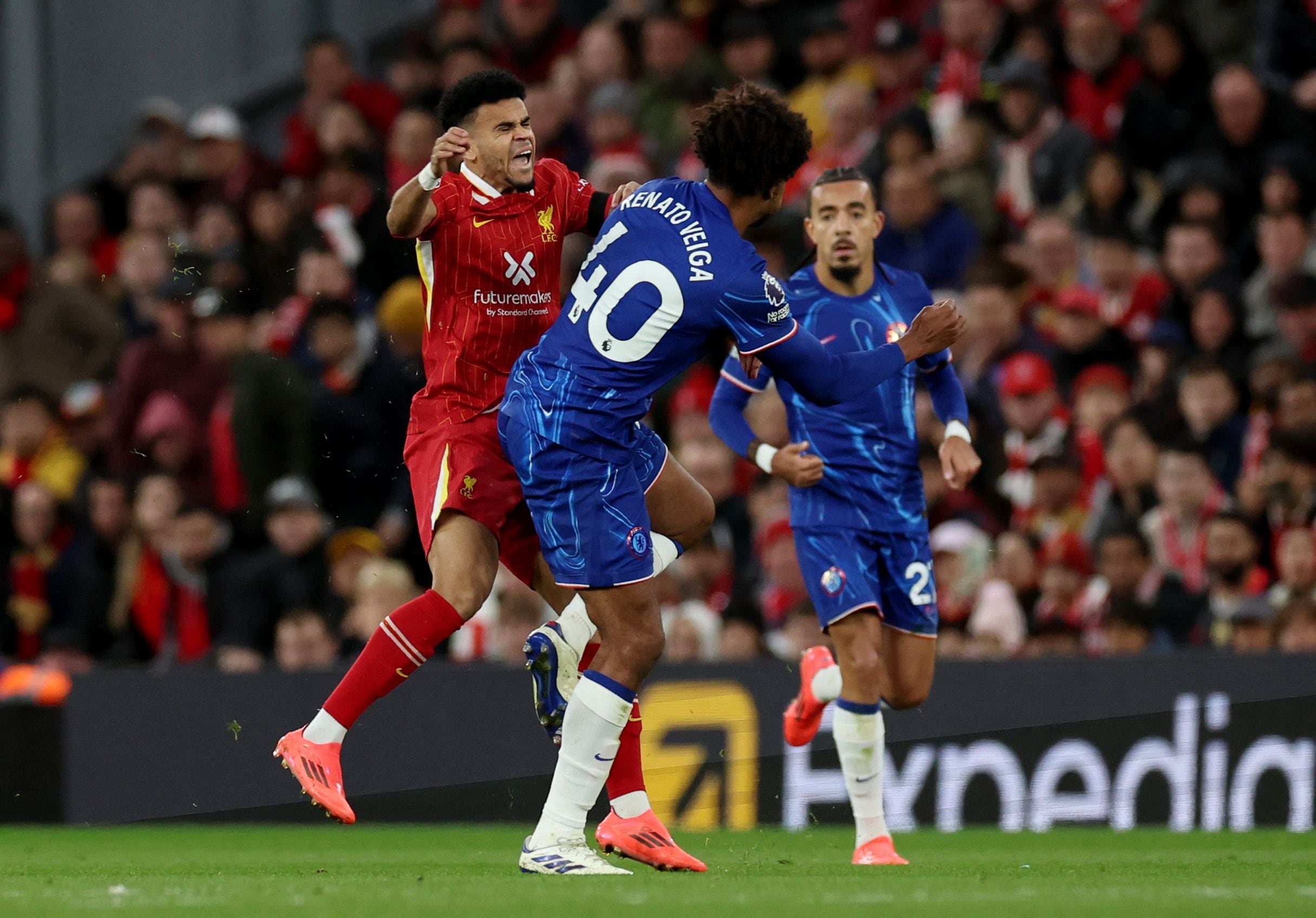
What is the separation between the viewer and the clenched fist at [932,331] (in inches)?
285

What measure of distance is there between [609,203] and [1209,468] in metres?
4.91

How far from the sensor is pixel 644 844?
7.25m

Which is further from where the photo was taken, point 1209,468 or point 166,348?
point 166,348

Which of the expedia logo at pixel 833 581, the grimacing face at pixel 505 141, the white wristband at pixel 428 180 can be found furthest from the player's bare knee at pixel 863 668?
the white wristband at pixel 428 180

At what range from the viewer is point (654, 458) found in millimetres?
7426

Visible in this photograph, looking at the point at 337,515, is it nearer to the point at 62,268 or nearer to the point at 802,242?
the point at 802,242

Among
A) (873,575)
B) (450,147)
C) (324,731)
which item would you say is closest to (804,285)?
(873,575)

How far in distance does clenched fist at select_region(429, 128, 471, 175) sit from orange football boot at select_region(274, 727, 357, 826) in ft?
6.59

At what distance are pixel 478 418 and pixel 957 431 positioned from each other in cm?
195

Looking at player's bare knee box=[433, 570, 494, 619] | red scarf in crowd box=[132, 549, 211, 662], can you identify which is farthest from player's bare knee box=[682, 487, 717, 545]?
red scarf in crowd box=[132, 549, 211, 662]

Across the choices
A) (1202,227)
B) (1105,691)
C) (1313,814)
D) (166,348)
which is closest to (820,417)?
(1105,691)

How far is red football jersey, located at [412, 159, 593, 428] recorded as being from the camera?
7492 millimetres

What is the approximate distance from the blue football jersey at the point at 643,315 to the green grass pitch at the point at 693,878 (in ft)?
4.85

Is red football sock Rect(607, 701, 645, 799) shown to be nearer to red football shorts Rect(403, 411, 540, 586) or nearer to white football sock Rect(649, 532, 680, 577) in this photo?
white football sock Rect(649, 532, 680, 577)
